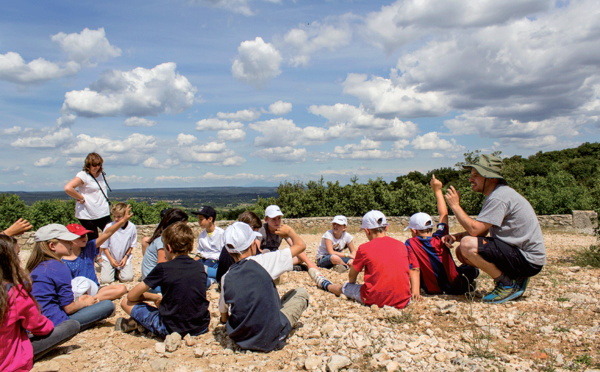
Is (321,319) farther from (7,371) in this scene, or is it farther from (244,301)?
(7,371)

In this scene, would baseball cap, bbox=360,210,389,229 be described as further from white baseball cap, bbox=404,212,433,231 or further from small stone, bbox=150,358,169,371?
small stone, bbox=150,358,169,371

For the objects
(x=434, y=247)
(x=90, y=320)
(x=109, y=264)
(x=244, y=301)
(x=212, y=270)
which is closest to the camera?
(x=244, y=301)

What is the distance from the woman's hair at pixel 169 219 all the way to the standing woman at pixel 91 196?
1.42m

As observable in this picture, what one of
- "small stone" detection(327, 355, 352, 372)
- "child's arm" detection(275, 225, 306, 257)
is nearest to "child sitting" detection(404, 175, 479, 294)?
"child's arm" detection(275, 225, 306, 257)

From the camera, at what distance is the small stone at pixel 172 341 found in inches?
149

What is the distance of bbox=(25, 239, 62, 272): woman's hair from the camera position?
12.5 ft

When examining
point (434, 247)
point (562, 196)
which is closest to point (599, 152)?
point (562, 196)

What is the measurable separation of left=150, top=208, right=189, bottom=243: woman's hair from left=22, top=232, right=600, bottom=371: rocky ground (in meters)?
1.54

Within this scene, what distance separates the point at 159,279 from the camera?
3830mm

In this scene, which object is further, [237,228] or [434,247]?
[434,247]

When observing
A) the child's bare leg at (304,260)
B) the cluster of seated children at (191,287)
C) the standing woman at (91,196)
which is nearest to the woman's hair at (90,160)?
the standing woman at (91,196)

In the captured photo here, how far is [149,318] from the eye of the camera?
4168 mm

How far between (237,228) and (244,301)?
72 centimetres

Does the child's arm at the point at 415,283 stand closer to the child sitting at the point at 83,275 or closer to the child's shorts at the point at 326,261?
the child's shorts at the point at 326,261
